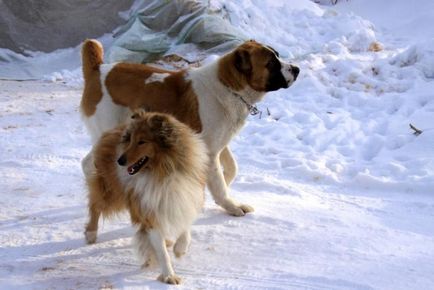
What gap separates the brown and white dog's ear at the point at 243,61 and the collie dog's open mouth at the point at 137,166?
137cm

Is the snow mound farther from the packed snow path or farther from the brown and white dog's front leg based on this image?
the brown and white dog's front leg

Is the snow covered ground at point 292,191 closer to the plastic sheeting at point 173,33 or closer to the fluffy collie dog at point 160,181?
the fluffy collie dog at point 160,181

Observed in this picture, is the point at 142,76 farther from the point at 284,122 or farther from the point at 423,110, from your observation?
the point at 423,110

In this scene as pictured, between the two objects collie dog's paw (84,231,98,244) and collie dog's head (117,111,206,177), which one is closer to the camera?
collie dog's head (117,111,206,177)

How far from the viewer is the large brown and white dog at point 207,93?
14.8 feet

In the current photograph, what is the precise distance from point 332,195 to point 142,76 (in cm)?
208

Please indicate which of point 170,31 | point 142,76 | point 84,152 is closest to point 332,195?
point 142,76

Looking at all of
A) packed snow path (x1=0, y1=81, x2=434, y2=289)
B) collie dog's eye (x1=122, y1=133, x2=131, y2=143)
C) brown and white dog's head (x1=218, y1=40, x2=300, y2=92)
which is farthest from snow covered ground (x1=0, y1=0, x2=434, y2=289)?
brown and white dog's head (x1=218, y1=40, x2=300, y2=92)

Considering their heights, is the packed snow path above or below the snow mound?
below

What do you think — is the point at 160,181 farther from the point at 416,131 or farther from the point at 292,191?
the point at 416,131

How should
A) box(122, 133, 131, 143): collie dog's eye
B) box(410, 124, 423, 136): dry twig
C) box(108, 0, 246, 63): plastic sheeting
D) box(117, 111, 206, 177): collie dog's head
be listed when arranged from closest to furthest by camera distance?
1. box(117, 111, 206, 177): collie dog's head
2. box(122, 133, 131, 143): collie dog's eye
3. box(410, 124, 423, 136): dry twig
4. box(108, 0, 246, 63): plastic sheeting

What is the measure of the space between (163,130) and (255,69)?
1.29 metres

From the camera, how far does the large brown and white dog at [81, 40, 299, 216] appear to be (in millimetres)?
4496

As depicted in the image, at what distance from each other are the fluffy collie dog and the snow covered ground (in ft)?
0.83
